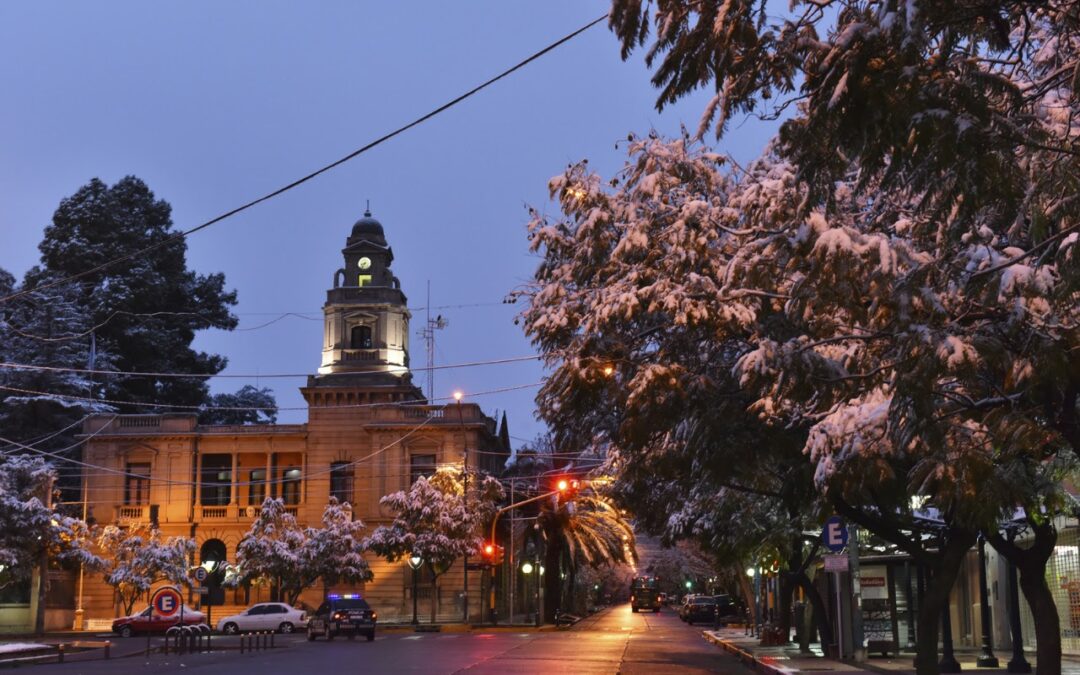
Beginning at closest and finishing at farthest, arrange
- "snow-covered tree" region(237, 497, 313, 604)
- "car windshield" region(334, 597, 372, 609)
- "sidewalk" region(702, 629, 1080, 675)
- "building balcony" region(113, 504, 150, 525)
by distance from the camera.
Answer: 1. "sidewalk" region(702, 629, 1080, 675)
2. "car windshield" region(334, 597, 372, 609)
3. "snow-covered tree" region(237, 497, 313, 604)
4. "building balcony" region(113, 504, 150, 525)

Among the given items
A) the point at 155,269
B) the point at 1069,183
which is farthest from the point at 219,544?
the point at 1069,183

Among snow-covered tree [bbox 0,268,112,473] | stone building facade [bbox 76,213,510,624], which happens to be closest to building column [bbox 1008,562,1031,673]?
stone building facade [bbox 76,213,510,624]

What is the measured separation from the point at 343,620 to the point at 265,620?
10.5 meters

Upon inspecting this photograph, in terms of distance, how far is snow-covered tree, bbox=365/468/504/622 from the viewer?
59531mm

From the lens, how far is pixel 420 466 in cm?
7112

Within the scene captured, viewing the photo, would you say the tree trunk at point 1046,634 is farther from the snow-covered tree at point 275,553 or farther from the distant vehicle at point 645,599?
the distant vehicle at point 645,599

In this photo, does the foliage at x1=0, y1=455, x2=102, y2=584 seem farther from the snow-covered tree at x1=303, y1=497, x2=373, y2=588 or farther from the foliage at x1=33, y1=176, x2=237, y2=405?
the foliage at x1=33, y1=176, x2=237, y2=405

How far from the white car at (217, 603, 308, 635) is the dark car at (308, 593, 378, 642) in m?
8.29

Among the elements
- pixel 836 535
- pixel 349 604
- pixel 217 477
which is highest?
pixel 217 477

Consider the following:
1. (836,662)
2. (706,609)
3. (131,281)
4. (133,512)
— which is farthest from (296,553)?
(836,662)

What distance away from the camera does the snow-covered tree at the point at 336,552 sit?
60.0 meters

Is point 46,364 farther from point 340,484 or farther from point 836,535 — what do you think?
point 836,535

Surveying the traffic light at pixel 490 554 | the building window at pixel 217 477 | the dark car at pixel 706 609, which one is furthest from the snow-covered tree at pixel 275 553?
the dark car at pixel 706 609

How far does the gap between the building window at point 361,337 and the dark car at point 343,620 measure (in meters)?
33.9
